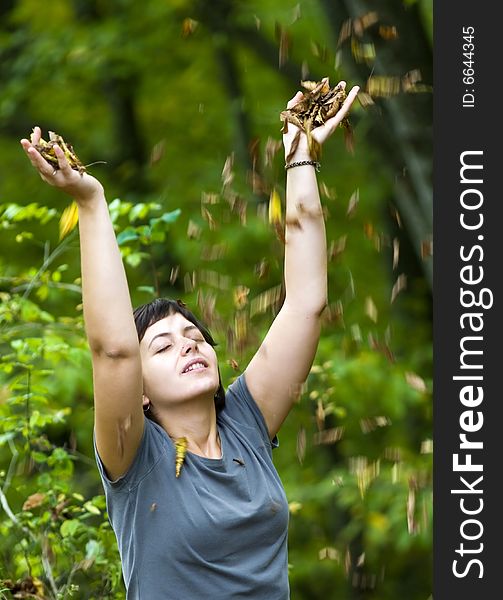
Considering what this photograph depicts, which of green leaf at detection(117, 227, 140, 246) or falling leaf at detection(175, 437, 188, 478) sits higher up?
green leaf at detection(117, 227, 140, 246)

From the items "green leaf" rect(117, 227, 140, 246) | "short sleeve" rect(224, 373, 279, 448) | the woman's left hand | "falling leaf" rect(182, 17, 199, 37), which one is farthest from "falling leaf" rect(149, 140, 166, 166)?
"short sleeve" rect(224, 373, 279, 448)

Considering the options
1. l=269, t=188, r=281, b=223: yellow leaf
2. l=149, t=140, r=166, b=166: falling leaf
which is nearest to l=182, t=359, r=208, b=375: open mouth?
l=269, t=188, r=281, b=223: yellow leaf

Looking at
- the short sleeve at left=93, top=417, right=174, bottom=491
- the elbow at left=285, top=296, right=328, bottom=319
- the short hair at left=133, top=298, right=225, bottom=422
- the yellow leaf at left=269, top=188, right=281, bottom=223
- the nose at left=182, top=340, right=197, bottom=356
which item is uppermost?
the yellow leaf at left=269, top=188, right=281, bottom=223

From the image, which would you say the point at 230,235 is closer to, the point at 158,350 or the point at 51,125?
the point at 51,125

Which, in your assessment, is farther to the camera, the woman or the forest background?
the forest background

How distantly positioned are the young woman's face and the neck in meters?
0.03

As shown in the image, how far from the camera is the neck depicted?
2.57 m

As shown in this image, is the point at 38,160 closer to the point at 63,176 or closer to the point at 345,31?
the point at 63,176

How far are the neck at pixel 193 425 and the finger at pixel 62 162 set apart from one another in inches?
25.4

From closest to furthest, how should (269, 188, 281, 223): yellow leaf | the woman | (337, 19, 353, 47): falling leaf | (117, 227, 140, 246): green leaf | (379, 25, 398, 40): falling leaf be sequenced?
the woman
(269, 188, 281, 223): yellow leaf
(117, 227, 140, 246): green leaf
(379, 25, 398, 40): falling leaf
(337, 19, 353, 47): falling leaf

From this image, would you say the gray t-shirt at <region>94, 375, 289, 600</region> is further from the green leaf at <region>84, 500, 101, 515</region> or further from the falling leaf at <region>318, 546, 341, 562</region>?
the falling leaf at <region>318, 546, 341, 562</region>

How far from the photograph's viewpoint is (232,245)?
7402 mm

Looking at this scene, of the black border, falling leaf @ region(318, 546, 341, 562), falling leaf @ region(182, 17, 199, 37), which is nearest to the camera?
the black border

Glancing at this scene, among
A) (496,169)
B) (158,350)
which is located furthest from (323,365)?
(158,350)
